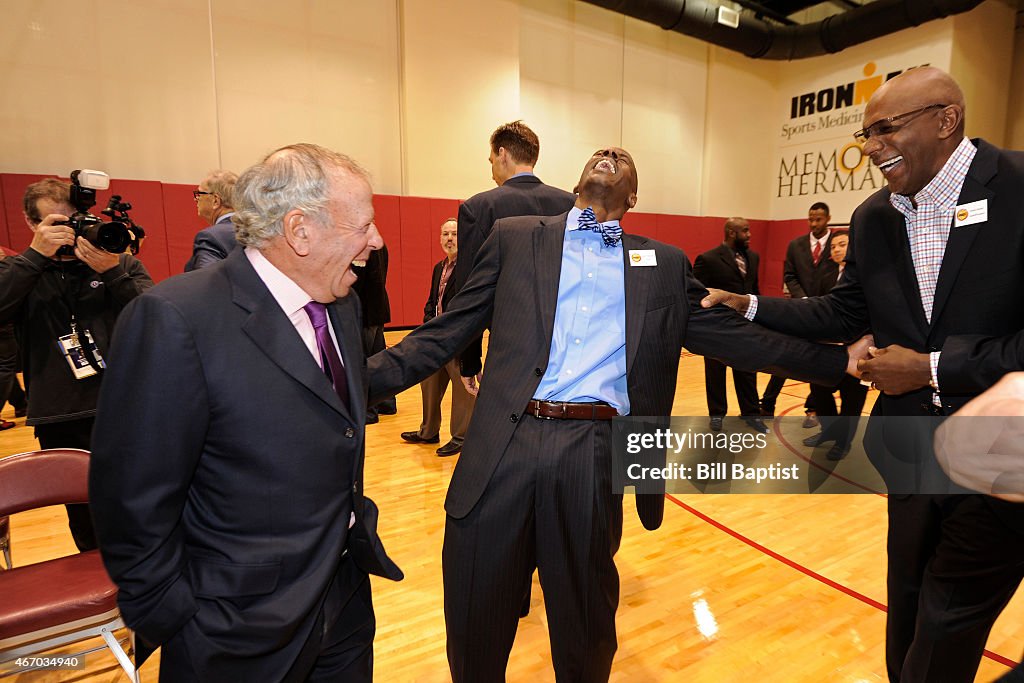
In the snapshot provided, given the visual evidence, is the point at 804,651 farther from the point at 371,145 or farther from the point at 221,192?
the point at 371,145

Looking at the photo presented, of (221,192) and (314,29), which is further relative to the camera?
(314,29)

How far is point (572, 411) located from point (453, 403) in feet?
10.6

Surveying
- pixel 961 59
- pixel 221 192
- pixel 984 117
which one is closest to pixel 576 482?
pixel 221 192

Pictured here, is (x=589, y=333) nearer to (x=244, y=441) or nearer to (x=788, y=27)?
(x=244, y=441)

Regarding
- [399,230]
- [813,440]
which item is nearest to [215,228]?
[813,440]

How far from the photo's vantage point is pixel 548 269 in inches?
75.4

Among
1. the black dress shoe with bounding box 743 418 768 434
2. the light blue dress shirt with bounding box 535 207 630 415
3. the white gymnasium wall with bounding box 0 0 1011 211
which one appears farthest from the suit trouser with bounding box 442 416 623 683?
the white gymnasium wall with bounding box 0 0 1011 211

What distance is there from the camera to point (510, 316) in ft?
6.28

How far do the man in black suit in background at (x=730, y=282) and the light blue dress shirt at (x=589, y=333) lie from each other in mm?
3786

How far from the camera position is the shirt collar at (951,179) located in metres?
1.77

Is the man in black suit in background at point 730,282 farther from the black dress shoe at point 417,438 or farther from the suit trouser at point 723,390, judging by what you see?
the black dress shoe at point 417,438

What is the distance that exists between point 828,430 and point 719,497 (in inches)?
67.2

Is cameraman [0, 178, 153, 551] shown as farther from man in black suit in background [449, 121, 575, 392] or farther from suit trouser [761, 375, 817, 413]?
suit trouser [761, 375, 817, 413]

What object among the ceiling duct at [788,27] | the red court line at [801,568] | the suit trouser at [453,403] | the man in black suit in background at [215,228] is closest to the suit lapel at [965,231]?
the red court line at [801,568]
